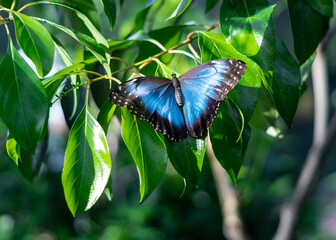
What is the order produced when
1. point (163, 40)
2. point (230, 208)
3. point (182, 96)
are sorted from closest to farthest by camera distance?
point (182, 96) < point (163, 40) < point (230, 208)

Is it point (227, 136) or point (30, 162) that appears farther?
point (30, 162)

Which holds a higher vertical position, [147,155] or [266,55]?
[266,55]

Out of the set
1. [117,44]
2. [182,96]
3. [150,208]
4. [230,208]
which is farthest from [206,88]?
[150,208]

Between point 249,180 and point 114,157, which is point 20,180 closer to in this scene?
point 114,157

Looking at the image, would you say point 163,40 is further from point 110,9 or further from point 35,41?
point 35,41

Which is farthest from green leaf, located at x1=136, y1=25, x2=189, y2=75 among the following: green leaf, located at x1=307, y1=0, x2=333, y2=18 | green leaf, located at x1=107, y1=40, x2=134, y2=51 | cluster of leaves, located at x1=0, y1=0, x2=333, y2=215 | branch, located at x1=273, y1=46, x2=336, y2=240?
branch, located at x1=273, y1=46, x2=336, y2=240

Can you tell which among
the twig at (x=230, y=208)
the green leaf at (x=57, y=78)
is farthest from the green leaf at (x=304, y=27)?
the twig at (x=230, y=208)

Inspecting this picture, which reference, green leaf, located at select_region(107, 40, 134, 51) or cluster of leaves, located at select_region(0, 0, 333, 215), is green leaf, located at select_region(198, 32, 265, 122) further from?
green leaf, located at select_region(107, 40, 134, 51)
